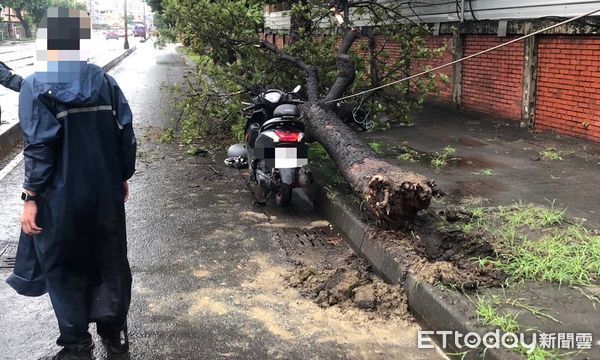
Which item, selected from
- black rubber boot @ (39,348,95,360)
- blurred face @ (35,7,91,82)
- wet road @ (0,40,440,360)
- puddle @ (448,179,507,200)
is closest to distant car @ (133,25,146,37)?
wet road @ (0,40,440,360)

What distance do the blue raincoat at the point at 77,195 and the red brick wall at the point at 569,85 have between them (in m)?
6.83

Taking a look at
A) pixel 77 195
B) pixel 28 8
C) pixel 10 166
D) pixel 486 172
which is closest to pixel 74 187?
pixel 77 195

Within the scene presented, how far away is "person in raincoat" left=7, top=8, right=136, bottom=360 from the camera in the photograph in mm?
3070

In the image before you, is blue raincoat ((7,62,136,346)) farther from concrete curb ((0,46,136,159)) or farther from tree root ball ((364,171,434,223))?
concrete curb ((0,46,136,159))

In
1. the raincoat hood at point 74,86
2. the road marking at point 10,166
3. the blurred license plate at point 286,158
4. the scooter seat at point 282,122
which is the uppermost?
the raincoat hood at point 74,86

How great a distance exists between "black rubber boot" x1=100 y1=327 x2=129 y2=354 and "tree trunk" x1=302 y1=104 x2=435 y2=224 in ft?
6.94

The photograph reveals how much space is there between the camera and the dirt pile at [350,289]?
4.00 m

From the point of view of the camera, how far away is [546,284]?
3779 millimetres

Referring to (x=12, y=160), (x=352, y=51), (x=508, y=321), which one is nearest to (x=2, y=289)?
(x=508, y=321)

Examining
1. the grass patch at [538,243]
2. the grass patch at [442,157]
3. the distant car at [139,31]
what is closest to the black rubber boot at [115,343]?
the grass patch at [538,243]

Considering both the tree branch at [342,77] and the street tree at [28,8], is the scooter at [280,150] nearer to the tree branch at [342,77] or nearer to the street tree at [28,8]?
the tree branch at [342,77]

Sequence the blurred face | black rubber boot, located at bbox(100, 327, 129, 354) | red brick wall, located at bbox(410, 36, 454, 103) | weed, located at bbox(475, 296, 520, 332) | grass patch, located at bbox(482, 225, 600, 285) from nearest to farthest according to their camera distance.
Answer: the blurred face < weed, located at bbox(475, 296, 520, 332) < black rubber boot, located at bbox(100, 327, 129, 354) < grass patch, located at bbox(482, 225, 600, 285) < red brick wall, located at bbox(410, 36, 454, 103)

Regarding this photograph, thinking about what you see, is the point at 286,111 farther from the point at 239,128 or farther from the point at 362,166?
the point at 239,128

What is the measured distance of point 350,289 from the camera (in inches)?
166
